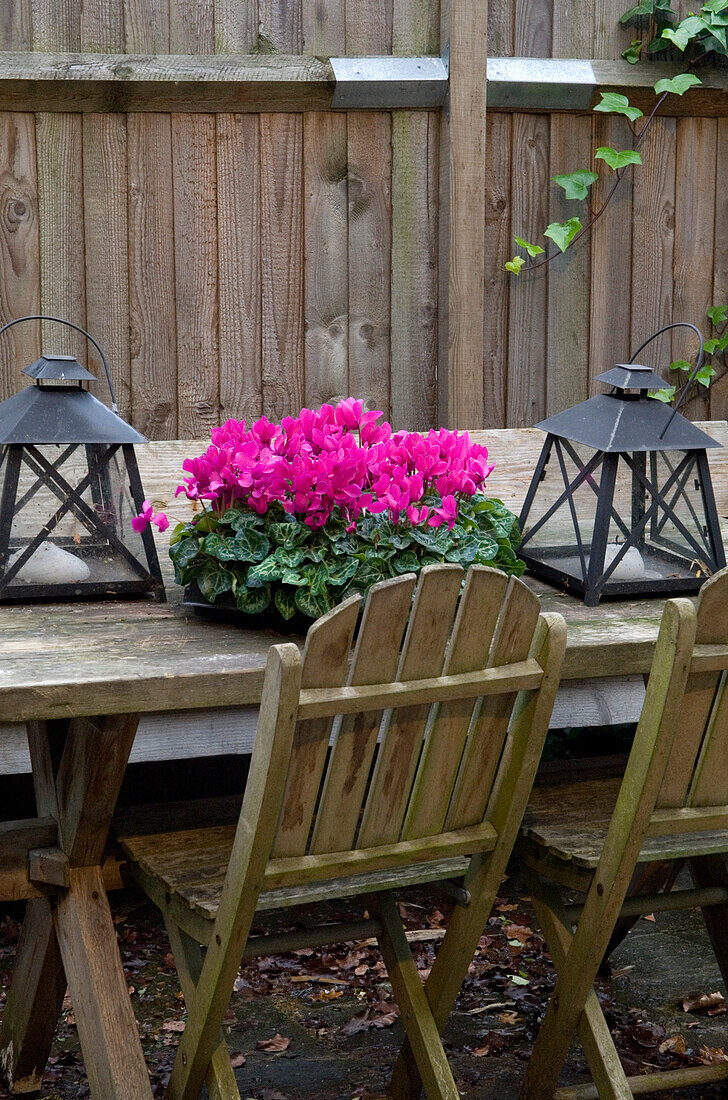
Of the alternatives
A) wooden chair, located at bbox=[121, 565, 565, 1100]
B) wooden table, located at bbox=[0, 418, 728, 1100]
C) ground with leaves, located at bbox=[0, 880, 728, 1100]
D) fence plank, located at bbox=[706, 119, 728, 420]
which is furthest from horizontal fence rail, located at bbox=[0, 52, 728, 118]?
wooden chair, located at bbox=[121, 565, 565, 1100]

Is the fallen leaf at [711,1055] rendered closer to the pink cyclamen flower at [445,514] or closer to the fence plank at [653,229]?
the pink cyclamen flower at [445,514]

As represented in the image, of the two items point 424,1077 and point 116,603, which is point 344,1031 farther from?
point 116,603

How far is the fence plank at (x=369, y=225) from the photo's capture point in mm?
3236

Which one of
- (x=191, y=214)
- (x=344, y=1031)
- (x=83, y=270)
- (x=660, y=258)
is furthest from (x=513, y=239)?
(x=344, y=1031)

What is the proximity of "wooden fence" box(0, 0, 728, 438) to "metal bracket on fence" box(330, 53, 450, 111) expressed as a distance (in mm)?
50

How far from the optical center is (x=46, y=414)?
1757mm

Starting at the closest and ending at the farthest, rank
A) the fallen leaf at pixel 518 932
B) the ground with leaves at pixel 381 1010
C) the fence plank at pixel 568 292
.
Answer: the ground with leaves at pixel 381 1010, the fallen leaf at pixel 518 932, the fence plank at pixel 568 292

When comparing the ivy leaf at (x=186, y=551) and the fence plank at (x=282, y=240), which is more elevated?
the fence plank at (x=282, y=240)

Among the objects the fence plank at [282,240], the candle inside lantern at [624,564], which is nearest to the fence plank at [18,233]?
the fence plank at [282,240]

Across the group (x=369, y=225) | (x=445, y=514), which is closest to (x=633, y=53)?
(x=369, y=225)

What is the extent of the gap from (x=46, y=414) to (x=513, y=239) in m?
2.05

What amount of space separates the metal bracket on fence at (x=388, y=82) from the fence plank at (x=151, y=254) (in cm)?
49

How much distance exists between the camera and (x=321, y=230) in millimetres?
3303

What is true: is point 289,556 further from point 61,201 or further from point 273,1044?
point 61,201
